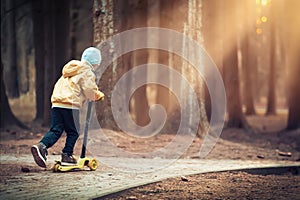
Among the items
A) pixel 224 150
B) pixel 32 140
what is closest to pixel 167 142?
pixel 224 150

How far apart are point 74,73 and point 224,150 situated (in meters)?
5.69

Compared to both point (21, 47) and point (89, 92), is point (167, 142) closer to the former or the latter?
point (89, 92)

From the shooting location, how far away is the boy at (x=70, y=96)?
9086 millimetres

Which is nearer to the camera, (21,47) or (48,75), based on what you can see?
(48,75)

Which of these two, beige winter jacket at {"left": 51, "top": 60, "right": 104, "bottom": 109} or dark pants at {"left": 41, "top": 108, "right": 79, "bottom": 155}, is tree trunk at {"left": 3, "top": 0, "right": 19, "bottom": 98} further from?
beige winter jacket at {"left": 51, "top": 60, "right": 104, "bottom": 109}

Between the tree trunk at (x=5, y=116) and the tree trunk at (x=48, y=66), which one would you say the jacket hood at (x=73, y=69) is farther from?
the tree trunk at (x=48, y=66)

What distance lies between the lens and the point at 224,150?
546 inches

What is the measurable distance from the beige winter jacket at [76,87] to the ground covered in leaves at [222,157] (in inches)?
47.4

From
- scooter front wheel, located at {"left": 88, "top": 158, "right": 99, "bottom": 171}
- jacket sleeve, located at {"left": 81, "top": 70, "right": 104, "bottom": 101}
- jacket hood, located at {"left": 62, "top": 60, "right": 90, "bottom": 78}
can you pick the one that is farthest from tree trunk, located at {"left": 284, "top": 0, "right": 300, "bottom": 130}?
jacket hood, located at {"left": 62, "top": 60, "right": 90, "bottom": 78}

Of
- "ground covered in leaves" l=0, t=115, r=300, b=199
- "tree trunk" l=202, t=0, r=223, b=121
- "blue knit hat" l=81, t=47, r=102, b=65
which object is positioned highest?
"tree trunk" l=202, t=0, r=223, b=121

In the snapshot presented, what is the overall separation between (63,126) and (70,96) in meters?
0.56

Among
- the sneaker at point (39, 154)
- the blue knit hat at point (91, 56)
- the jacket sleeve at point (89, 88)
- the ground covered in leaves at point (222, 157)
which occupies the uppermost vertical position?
the blue knit hat at point (91, 56)

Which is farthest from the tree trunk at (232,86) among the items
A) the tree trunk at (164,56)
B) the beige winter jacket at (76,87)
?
the beige winter jacket at (76,87)

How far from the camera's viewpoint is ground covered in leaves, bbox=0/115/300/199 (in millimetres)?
8211
